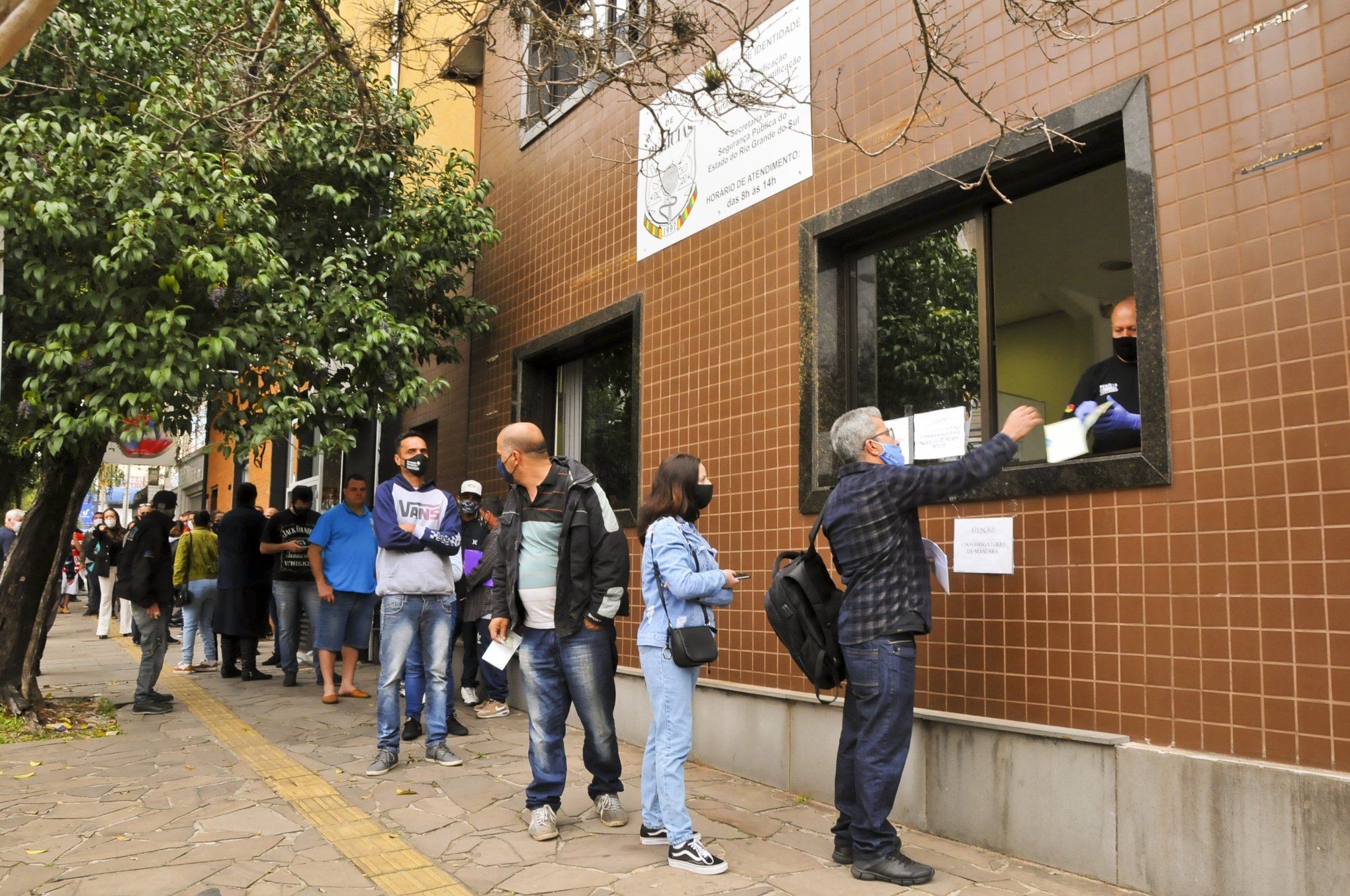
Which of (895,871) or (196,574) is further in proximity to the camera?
(196,574)

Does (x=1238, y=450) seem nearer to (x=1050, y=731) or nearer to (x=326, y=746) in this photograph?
(x=1050, y=731)

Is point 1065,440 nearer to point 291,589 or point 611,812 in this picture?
point 611,812

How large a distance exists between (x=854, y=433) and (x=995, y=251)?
165cm

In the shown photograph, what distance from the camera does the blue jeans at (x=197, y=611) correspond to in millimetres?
11203

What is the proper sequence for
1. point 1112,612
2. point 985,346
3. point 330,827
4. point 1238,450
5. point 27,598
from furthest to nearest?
point 27,598, point 985,346, point 330,827, point 1112,612, point 1238,450

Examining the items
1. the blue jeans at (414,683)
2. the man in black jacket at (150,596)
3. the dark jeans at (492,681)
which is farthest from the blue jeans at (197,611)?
the blue jeans at (414,683)

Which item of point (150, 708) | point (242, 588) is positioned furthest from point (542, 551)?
point (242, 588)

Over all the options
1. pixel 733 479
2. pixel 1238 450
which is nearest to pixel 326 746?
pixel 733 479

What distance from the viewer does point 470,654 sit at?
8.83 meters

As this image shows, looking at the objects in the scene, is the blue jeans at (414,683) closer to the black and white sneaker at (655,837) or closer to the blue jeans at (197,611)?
the black and white sneaker at (655,837)

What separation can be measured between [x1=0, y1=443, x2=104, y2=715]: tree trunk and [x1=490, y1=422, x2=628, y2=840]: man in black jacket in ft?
15.5

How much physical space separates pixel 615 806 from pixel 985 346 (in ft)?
9.89

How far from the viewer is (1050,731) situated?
4.65m

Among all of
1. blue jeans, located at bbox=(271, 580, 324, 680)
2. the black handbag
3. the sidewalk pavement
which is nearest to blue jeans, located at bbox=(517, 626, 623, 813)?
the sidewalk pavement
